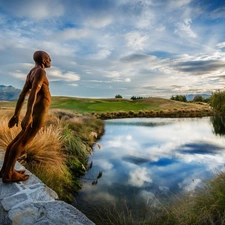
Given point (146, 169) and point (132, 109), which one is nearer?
point (146, 169)

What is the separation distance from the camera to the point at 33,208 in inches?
79.7

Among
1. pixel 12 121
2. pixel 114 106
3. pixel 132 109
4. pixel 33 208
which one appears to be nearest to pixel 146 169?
pixel 12 121

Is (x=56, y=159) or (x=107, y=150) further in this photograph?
(x=107, y=150)

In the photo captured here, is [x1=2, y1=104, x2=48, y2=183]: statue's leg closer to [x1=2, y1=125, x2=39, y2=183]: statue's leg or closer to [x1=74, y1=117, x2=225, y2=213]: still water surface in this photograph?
[x1=2, y1=125, x2=39, y2=183]: statue's leg

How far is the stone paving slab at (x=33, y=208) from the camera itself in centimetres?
183

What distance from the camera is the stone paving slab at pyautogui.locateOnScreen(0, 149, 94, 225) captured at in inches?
72.1

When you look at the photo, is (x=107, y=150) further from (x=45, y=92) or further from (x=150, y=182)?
(x=45, y=92)

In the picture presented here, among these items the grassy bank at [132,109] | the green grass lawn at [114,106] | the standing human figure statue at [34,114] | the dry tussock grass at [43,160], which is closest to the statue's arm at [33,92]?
the standing human figure statue at [34,114]

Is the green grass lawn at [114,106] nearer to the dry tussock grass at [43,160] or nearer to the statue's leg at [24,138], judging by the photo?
the dry tussock grass at [43,160]

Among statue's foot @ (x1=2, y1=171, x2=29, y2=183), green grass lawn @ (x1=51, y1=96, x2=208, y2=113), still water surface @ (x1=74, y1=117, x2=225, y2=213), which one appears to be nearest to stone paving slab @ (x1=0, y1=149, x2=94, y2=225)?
statue's foot @ (x1=2, y1=171, x2=29, y2=183)

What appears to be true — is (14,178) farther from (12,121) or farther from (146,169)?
(146,169)

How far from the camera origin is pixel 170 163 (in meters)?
6.88

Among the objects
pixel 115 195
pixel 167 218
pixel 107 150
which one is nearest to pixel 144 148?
pixel 107 150

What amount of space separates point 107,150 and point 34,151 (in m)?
4.38
